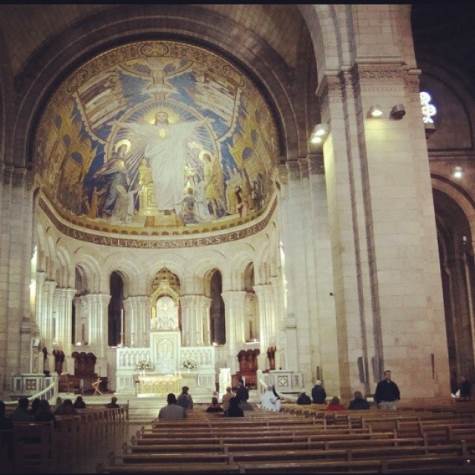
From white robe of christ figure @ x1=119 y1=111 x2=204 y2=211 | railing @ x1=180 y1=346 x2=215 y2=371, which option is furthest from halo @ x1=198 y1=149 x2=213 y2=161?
railing @ x1=180 y1=346 x2=215 y2=371

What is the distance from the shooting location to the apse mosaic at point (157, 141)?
2720 centimetres

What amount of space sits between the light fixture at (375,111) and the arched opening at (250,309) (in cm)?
2027

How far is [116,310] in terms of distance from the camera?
38125 mm

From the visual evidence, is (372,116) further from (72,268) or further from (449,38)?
(72,268)

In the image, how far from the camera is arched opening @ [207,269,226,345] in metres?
37.4

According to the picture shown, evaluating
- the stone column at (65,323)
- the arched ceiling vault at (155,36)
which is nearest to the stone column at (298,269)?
the arched ceiling vault at (155,36)

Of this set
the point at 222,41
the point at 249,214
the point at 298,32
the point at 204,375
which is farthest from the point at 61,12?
the point at 204,375

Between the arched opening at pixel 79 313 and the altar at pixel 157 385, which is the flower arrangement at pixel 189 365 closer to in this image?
the altar at pixel 157 385

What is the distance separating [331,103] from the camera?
15672 millimetres

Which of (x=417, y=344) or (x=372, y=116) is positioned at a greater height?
(x=372, y=116)

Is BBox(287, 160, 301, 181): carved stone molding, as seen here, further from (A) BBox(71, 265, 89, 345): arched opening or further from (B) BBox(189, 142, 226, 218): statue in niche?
(A) BBox(71, 265, 89, 345): arched opening

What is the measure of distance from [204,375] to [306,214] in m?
12.8

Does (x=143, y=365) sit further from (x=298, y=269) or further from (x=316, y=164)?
(x=316, y=164)

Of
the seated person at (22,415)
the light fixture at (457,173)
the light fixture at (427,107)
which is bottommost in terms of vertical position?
the seated person at (22,415)
